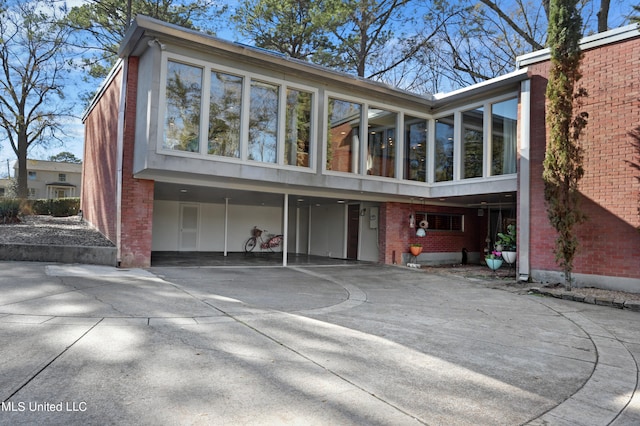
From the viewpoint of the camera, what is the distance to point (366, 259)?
1458cm

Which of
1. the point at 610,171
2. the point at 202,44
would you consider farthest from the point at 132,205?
the point at 610,171

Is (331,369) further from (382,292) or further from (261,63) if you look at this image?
(261,63)

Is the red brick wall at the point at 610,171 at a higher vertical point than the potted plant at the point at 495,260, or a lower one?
higher

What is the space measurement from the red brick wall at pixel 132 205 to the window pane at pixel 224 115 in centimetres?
191

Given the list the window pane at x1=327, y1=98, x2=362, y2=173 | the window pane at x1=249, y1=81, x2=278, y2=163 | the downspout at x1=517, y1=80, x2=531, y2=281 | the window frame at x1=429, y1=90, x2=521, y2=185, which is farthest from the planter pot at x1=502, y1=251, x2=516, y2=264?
the window pane at x1=249, y1=81, x2=278, y2=163

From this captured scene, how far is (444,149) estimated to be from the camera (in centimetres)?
1263

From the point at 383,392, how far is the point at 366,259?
38.0 feet

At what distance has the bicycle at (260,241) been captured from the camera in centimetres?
1781

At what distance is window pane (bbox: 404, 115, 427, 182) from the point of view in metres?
12.8

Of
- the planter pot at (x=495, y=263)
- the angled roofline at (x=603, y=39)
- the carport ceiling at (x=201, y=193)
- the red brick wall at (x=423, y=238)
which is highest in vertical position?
the angled roofline at (x=603, y=39)

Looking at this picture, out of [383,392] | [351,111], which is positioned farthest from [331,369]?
[351,111]

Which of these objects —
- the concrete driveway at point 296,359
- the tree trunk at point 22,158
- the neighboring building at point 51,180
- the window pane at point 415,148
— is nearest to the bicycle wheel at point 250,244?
the window pane at point 415,148

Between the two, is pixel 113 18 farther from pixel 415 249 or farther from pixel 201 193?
pixel 415 249

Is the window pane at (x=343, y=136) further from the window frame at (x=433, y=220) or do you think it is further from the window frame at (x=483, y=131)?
the window frame at (x=433, y=220)
